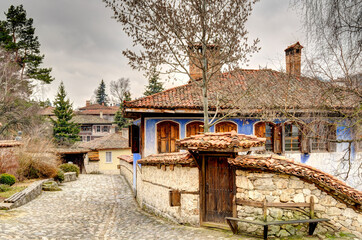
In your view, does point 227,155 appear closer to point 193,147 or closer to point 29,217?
point 193,147

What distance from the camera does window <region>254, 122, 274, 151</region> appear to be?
13945 millimetres

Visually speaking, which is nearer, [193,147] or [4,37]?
[193,147]

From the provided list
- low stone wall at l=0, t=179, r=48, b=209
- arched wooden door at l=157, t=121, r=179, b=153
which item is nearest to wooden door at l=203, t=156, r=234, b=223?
arched wooden door at l=157, t=121, r=179, b=153

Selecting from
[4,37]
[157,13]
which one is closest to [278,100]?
[157,13]

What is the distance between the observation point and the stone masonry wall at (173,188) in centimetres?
835

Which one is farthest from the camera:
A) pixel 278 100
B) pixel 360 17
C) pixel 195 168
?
pixel 278 100

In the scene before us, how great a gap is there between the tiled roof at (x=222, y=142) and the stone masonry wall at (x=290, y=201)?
0.73 m

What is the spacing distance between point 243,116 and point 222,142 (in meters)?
6.67

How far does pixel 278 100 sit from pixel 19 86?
973 inches

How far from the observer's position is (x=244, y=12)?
423 inches

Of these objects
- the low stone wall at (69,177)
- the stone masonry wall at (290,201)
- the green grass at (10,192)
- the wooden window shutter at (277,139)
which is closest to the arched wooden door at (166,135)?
the wooden window shutter at (277,139)

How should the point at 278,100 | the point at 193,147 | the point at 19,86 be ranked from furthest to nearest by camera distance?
the point at 19,86 → the point at 278,100 → the point at 193,147

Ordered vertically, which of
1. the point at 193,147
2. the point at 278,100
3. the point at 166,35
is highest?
the point at 166,35

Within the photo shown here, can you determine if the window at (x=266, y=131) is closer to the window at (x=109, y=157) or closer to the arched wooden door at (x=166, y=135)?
the arched wooden door at (x=166, y=135)
